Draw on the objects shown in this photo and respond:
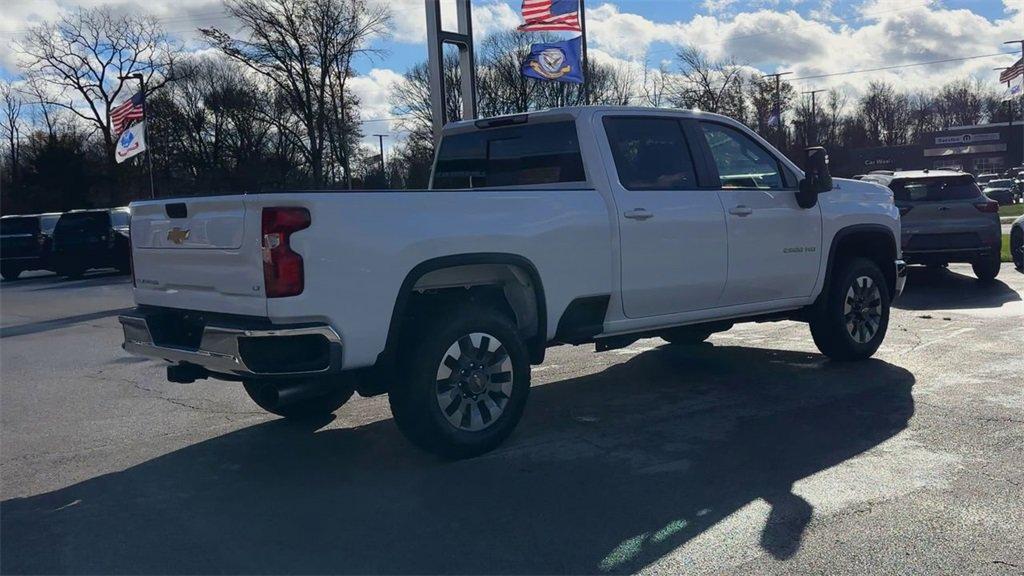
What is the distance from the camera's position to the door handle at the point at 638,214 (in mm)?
5914

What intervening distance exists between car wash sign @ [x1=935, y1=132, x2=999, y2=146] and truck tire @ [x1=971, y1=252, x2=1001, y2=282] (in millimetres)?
84919

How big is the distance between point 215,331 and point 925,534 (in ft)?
11.3

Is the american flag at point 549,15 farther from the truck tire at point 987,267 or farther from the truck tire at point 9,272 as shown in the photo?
the truck tire at point 9,272

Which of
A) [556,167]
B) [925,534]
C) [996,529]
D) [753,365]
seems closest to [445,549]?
[925,534]

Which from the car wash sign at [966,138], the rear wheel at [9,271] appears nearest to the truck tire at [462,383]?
the rear wheel at [9,271]

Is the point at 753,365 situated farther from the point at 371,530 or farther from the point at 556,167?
the point at 371,530

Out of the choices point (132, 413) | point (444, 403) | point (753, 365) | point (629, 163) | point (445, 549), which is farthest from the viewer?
point (753, 365)

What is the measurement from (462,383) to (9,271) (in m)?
25.0

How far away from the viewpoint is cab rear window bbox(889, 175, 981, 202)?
505 inches

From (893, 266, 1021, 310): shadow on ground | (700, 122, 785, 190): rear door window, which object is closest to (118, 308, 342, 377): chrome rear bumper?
(700, 122, 785, 190): rear door window

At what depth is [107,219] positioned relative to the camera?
2420cm

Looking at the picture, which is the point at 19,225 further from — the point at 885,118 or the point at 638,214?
the point at 885,118

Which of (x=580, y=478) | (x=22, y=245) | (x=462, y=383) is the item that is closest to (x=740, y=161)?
(x=462, y=383)

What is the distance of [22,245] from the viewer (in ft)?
84.5
